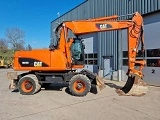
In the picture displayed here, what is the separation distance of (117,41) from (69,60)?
6700mm

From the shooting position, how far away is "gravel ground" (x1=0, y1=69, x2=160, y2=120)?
6570mm

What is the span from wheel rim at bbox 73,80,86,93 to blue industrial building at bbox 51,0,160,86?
5.24 metres

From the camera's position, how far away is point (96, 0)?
19188 mm

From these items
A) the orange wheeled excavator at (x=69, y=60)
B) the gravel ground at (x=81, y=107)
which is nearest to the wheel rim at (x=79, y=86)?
the orange wheeled excavator at (x=69, y=60)

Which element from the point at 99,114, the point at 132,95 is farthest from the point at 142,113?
the point at 132,95

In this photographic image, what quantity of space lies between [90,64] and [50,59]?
10081 mm

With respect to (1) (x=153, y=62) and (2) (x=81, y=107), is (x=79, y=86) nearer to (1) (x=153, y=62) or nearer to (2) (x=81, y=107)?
(2) (x=81, y=107)

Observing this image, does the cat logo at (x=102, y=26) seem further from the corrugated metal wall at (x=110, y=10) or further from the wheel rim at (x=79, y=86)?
the corrugated metal wall at (x=110, y=10)

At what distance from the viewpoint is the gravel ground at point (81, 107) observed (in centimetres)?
657

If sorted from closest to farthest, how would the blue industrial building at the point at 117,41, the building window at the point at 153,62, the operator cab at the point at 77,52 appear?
the operator cab at the point at 77,52 → the building window at the point at 153,62 → the blue industrial building at the point at 117,41

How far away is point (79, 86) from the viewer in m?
10.2

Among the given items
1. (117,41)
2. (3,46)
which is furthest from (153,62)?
(3,46)

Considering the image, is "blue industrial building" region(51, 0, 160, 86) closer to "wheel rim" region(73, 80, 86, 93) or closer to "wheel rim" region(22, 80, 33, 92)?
"wheel rim" region(73, 80, 86, 93)

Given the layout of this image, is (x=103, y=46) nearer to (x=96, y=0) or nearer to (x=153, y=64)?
(x=96, y=0)
